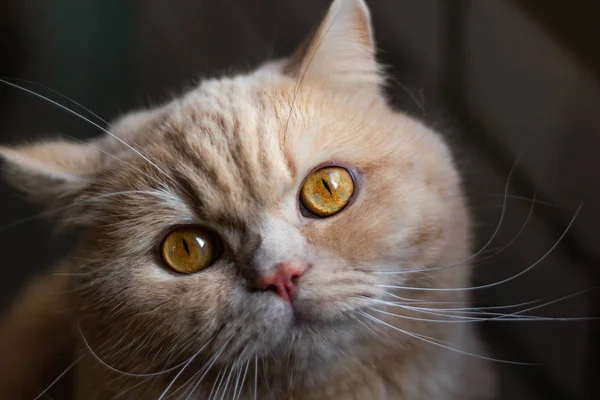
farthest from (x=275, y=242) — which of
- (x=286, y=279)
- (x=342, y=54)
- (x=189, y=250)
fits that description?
(x=342, y=54)

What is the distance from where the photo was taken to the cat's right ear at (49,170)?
3.26 ft

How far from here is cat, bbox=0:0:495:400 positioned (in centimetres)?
84

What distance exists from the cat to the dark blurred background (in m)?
0.07

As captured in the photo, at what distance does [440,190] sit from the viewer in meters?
1.01

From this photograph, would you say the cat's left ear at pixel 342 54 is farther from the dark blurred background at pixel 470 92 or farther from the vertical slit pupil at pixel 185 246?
the vertical slit pupil at pixel 185 246

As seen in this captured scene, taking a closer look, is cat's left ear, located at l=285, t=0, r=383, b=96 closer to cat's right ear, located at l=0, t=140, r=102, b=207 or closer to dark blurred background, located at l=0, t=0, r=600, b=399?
dark blurred background, located at l=0, t=0, r=600, b=399

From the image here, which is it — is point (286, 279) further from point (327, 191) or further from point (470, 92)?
point (470, 92)

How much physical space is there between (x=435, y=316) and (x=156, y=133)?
0.61m

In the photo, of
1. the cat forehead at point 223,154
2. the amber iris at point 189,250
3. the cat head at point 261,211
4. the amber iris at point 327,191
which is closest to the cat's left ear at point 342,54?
the cat head at point 261,211

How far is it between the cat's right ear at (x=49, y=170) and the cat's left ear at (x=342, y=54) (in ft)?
1.46

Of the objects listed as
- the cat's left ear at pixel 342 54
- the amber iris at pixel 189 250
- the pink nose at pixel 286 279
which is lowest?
the pink nose at pixel 286 279

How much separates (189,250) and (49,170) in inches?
12.4

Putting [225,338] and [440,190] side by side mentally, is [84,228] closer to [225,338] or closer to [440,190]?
[225,338]

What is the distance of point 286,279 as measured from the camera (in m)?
0.80
